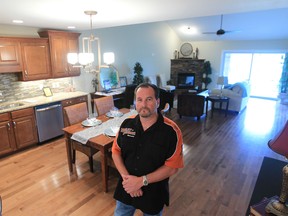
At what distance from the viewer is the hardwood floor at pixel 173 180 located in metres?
2.53

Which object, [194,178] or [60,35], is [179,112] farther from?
[60,35]

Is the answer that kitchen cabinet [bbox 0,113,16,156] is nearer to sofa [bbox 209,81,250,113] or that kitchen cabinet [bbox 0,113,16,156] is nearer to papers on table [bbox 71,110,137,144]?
papers on table [bbox 71,110,137,144]

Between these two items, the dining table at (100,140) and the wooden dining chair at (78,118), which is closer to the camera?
the dining table at (100,140)

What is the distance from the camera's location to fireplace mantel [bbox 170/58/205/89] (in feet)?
29.9

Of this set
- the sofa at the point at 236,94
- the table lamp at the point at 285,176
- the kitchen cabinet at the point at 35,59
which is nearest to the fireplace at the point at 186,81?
the sofa at the point at 236,94

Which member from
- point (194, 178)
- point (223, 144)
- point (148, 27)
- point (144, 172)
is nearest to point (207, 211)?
point (194, 178)

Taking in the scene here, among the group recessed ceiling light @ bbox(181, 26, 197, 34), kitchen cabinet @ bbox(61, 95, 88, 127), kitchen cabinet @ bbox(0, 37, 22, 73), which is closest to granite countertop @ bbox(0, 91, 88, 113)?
kitchen cabinet @ bbox(61, 95, 88, 127)

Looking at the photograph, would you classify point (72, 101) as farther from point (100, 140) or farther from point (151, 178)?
point (151, 178)

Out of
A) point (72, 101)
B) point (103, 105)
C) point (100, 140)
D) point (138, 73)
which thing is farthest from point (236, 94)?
point (100, 140)

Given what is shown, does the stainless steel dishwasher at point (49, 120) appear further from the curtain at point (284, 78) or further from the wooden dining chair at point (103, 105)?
the curtain at point (284, 78)

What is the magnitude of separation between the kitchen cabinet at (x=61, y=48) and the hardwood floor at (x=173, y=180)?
5.13 feet

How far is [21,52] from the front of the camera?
3881 millimetres

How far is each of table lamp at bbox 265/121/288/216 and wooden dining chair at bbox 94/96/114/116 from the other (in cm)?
294

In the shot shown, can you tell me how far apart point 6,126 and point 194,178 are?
3306 millimetres
